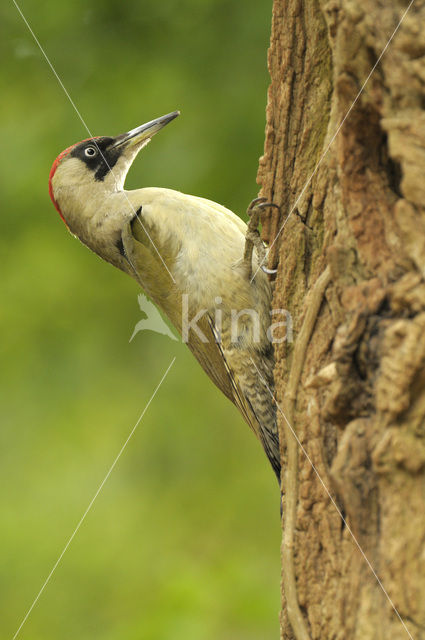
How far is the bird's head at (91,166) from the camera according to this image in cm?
273

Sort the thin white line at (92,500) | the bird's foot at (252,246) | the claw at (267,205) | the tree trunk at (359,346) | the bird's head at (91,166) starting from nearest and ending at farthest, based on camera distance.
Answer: the tree trunk at (359,346) → the claw at (267,205) → the bird's foot at (252,246) → the bird's head at (91,166) → the thin white line at (92,500)

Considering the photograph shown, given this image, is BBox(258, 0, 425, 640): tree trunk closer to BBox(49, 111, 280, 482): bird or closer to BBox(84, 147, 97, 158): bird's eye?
BBox(49, 111, 280, 482): bird

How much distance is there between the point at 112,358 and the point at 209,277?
44.2 inches

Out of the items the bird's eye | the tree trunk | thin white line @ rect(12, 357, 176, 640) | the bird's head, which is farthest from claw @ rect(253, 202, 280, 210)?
thin white line @ rect(12, 357, 176, 640)

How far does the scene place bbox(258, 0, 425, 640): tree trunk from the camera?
113cm

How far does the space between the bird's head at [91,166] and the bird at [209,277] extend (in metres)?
0.16

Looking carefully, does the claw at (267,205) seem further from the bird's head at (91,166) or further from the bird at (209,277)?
the bird's head at (91,166)

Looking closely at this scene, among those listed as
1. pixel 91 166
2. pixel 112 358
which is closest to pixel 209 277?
pixel 91 166

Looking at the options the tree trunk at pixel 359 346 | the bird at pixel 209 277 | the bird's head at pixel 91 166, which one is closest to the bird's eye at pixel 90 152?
the bird's head at pixel 91 166

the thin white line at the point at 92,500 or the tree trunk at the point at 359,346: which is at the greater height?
the tree trunk at the point at 359,346

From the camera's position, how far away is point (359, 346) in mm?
1221

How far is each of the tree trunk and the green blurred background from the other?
1.53 metres

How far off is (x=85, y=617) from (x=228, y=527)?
25.9 inches

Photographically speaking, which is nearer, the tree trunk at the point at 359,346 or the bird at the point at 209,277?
the tree trunk at the point at 359,346
